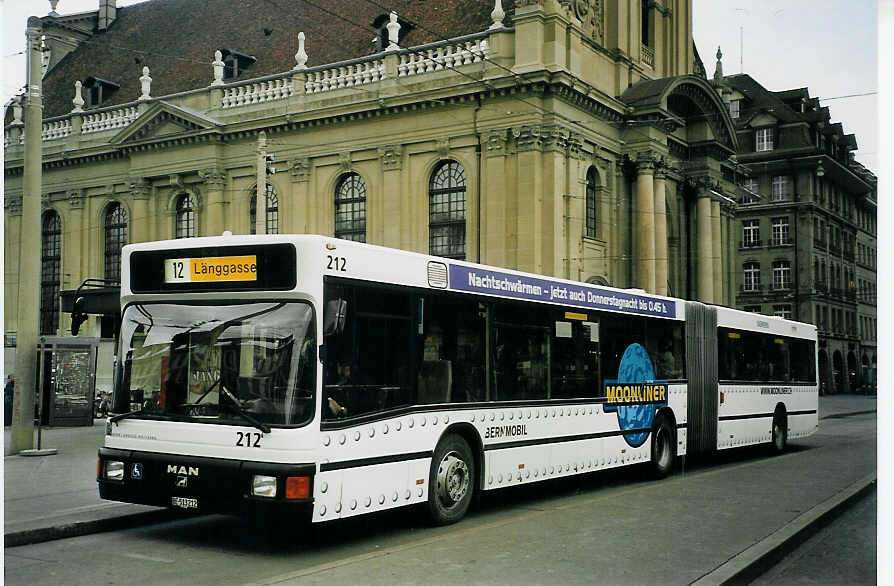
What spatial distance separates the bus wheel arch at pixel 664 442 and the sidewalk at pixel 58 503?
425cm

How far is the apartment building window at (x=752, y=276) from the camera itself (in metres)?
51.5

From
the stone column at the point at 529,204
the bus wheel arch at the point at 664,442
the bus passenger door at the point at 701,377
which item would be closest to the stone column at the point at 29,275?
the bus wheel arch at the point at 664,442

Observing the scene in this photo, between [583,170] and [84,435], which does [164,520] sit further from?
[583,170]

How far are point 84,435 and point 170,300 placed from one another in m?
13.8

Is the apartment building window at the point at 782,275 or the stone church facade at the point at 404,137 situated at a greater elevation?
the stone church facade at the point at 404,137

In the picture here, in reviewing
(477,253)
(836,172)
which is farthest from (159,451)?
(477,253)

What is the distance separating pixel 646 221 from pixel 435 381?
30648 millimetres

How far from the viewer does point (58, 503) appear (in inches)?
463

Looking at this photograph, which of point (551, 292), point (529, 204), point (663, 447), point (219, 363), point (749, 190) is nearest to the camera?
point (219, 363)

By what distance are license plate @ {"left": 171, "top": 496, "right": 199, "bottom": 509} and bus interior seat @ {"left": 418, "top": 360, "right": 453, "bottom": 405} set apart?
2.59 m

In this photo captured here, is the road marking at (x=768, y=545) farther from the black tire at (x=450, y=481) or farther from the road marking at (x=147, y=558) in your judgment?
the road marking at (x=147, y=558)

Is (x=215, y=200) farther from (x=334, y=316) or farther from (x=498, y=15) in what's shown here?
(x=334, y=316)

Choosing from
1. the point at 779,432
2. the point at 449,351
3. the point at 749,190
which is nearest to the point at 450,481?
Answer: the point at 449,351

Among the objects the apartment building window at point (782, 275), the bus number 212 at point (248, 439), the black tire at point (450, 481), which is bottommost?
the black tire at point (450, 481)
